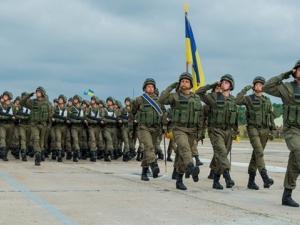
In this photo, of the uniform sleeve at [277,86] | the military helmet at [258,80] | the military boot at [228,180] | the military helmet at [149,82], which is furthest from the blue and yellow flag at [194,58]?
the uniform sleeve at [277,86]

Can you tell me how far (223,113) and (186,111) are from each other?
0.68m

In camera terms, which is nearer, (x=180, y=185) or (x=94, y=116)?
(x=180, y=185)

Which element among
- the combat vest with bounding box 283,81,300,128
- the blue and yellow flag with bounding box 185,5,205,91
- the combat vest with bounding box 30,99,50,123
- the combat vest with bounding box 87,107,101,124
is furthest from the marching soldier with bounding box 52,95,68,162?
the combat vest with bounding box 283,81,300,128

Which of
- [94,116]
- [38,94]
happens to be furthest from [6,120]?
[94,116]

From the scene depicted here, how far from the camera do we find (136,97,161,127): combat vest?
12.8 metres

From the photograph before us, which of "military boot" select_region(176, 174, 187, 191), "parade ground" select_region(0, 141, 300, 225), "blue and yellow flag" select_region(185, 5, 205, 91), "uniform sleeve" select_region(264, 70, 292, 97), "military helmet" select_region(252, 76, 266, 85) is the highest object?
"blue and yellow flag" select_region(185, 5, 205, 91)

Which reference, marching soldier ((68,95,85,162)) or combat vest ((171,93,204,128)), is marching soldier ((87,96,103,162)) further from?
combat vest ((171,93,204,128))

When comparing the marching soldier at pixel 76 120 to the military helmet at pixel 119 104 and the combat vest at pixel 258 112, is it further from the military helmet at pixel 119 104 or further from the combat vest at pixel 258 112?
the combat vest at pixel 258 112

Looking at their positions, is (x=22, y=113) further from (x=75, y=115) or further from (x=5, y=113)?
(x=75, y=115)

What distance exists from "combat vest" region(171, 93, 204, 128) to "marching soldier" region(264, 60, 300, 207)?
7.42 ft

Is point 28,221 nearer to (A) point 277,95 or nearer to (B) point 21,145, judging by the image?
(A) point 277,95

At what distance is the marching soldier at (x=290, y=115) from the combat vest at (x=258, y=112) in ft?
7.49

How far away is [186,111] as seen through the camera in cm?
1112

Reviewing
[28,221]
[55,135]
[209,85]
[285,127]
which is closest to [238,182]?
[209,85]
